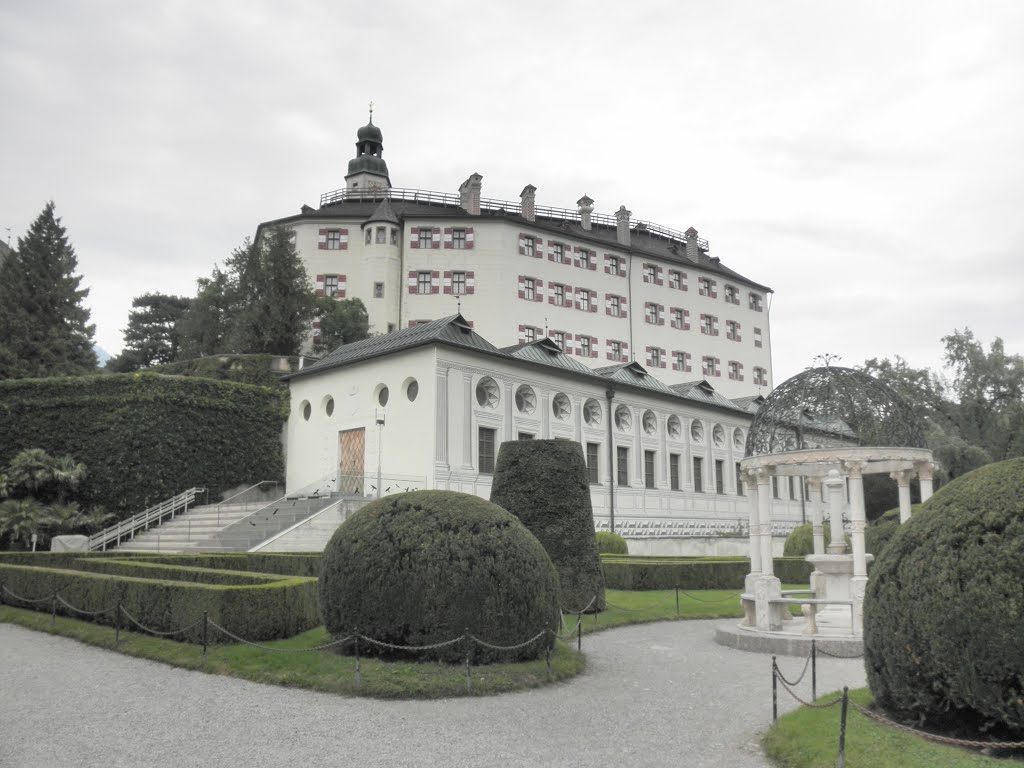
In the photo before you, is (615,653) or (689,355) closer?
(615,653)

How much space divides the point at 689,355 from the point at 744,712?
48521mm

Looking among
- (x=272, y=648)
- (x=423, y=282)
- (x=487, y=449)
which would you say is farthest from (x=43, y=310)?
(x=272, y=648)

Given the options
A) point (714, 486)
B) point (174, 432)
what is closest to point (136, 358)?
point (174, 432)

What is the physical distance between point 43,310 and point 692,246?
140 feet

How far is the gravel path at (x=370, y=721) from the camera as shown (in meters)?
7.46

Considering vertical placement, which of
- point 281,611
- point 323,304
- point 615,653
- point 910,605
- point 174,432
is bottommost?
point 615,653

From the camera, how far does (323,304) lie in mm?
44750

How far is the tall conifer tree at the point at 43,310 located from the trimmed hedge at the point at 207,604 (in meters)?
26.8

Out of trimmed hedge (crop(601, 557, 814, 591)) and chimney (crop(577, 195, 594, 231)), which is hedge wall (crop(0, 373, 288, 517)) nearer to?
trimmed hedge (crop(601, 557, 814, 591))

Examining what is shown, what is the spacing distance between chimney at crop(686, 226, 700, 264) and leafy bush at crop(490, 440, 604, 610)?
4563 cm

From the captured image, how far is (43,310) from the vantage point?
39.9m

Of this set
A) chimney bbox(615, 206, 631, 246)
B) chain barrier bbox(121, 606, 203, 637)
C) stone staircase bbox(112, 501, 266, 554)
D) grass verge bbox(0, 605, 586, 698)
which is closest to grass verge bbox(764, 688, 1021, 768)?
grass verge bbox(0, 605, 586, 698)

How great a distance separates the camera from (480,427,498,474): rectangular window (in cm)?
3181

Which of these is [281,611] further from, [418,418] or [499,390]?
[499,390]
